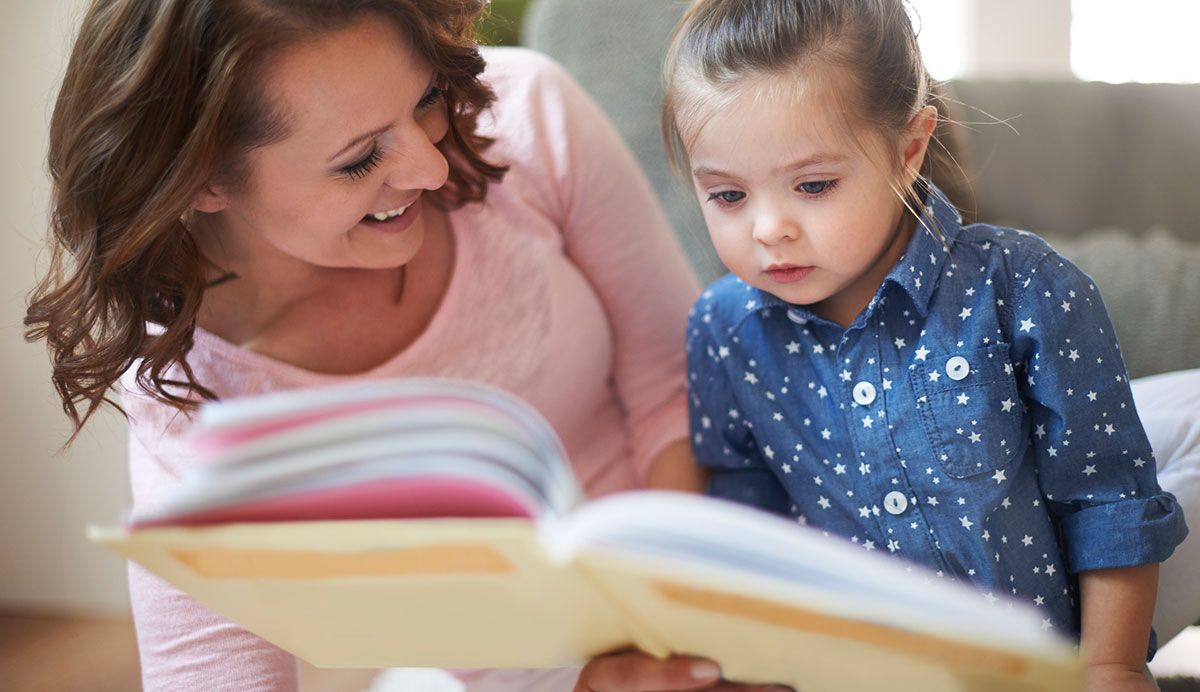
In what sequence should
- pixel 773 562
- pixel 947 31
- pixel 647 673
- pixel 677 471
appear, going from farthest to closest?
pixel 947 31 < pixel 677 471 < pixel 647 673 < pixel 773 562

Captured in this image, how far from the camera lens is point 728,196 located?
34.0 inches

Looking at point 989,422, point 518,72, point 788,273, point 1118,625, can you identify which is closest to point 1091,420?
point 989,422

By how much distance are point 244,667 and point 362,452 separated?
553 millimetres

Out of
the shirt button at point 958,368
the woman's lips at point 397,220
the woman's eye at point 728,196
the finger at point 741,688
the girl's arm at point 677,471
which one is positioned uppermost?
the woman's eye at point 728,196

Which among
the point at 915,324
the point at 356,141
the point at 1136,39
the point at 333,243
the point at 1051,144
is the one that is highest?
the point at 356,141

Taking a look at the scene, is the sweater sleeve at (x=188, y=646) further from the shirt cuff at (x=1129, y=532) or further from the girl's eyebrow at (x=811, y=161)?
the shirt cuff at (x=1129, y=532)

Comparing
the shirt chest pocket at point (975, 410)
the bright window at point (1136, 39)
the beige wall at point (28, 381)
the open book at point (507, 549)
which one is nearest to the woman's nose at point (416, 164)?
the open book at point (507, 549)

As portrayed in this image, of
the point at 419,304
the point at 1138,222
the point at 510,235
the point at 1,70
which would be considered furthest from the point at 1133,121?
the point at 1,70

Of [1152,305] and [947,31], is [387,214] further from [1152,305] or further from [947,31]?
[947,31]

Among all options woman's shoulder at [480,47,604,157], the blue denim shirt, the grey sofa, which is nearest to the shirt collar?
the blue denim shirt

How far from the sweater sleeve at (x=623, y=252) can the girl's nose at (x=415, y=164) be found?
0.30 meters

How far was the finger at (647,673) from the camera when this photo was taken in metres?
0.67

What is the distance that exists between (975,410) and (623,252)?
500mm

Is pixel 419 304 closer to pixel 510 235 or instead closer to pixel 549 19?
pixel 510 235
